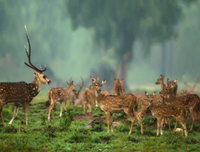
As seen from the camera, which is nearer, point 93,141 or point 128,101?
point 93,141

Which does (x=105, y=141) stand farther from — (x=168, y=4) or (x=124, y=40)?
(x=168, y=4)

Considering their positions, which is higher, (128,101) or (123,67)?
(123,67)

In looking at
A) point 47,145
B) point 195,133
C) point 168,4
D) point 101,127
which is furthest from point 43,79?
point 168,4

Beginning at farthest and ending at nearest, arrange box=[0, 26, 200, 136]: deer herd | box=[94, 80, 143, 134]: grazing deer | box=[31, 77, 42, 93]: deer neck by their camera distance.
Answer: box=[31, 77, 42, 93]: deer neck, box=[94, 80, 143, 134]: grazing deer, box=[0, 26, 200, 136]: deer herd

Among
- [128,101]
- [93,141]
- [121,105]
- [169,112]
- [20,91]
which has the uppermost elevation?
[20,91]

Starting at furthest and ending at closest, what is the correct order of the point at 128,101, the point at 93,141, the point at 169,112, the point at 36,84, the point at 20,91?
the point at 36,84 → the point at 20,91 → the point at 128,101 → the point at 169,112 → the point at 93,141

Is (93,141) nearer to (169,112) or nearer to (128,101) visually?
(128,101)

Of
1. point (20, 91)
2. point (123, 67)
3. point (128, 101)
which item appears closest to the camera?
point (128, 101)

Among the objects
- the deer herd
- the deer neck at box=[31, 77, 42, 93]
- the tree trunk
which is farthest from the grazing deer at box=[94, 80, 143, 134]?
the tree trunk

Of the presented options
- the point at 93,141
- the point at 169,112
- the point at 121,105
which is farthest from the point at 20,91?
the point at 169,112

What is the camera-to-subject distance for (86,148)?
6.94 m

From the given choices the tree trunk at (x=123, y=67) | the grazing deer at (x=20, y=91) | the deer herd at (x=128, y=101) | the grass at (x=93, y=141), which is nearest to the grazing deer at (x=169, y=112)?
the deer herd at (x=128, y=101)

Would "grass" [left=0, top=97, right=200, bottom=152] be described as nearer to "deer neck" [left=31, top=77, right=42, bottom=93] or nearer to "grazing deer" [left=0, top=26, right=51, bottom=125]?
"grazing deer" [left=0, top=26, right=51, bottom=125]

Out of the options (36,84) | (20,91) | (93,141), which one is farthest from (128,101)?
(20,91)
